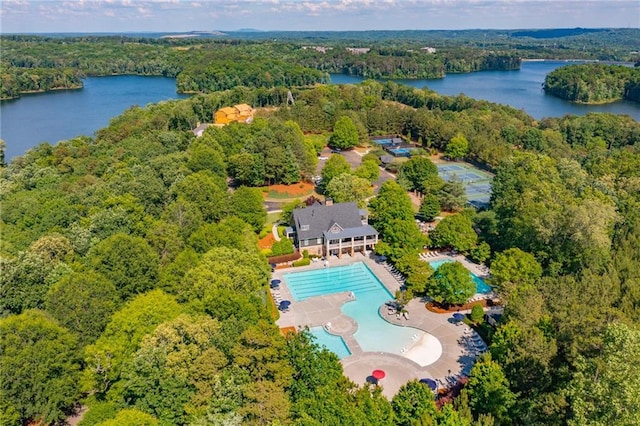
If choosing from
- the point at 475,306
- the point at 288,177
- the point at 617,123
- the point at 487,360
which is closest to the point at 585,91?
the point at 617,123

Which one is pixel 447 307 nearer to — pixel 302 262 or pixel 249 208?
pixel 302 262

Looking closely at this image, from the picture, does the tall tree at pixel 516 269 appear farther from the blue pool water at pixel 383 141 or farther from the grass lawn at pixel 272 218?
the blue pool water at pixel 383 141

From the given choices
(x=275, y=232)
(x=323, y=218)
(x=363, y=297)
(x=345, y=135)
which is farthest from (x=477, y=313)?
(x=345, y=135)

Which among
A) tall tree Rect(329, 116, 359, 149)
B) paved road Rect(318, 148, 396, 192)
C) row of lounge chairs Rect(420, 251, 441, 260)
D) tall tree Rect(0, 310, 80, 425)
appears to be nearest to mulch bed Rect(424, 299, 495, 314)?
row of lounge chairs Rect(420, 251, 441, 260)

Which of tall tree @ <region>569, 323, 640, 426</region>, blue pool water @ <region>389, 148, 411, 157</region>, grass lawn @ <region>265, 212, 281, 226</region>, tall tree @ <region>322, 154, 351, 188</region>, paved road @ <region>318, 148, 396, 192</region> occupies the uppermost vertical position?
tall tree @ <region>569, 323, 640, 426</region>

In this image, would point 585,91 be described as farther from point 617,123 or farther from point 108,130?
point 108,130

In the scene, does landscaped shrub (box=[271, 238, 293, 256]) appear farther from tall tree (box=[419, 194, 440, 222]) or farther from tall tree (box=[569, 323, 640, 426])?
tall tree (box=[569, 323, 640, 426])
